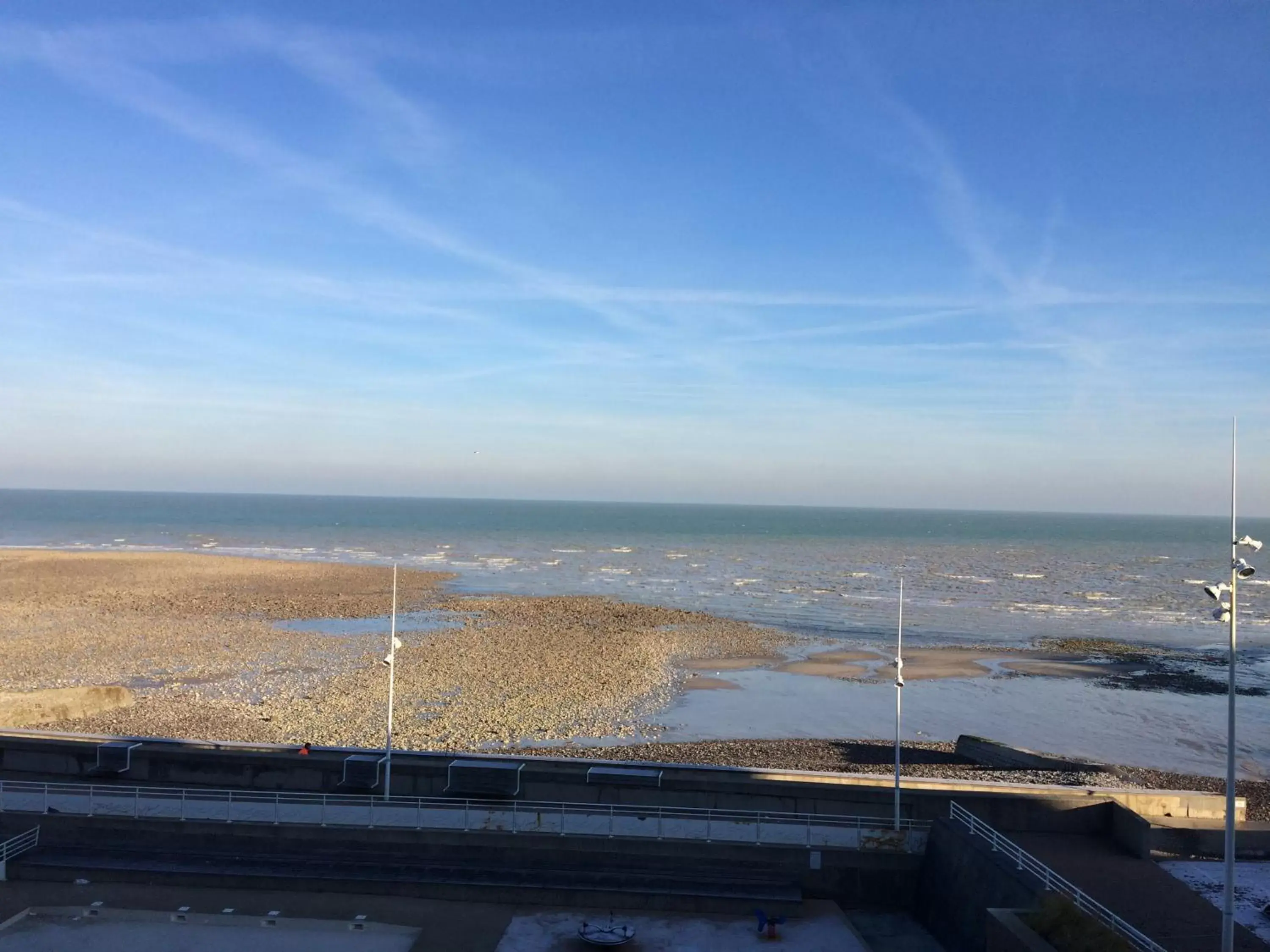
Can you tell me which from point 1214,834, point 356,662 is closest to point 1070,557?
point 356,662

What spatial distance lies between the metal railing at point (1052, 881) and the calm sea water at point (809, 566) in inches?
978

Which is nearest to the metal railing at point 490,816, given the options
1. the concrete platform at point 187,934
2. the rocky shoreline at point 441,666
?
the concrete platform at point 187,934

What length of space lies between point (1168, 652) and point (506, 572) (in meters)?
54.0

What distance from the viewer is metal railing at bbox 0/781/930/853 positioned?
17.5m

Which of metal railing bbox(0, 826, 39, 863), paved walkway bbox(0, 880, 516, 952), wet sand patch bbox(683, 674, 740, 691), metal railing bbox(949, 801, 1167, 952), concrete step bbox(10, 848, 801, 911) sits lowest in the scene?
wet sand patch bbox(683, 674, 740, 691)

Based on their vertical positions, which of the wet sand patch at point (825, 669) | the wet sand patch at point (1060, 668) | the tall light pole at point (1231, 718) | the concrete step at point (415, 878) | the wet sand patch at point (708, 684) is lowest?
the wet sand patch at point (708, 684)

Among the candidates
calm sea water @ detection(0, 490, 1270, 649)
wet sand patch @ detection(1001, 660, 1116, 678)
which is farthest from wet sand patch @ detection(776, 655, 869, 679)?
calm sea water @ detection(0, 490, 1270, 649)

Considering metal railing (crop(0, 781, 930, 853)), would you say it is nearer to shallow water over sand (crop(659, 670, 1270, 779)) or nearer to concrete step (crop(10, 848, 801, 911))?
concrete step (crop(10, 848, 801, 911))

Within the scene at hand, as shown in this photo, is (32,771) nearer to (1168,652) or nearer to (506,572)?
(1168,652)

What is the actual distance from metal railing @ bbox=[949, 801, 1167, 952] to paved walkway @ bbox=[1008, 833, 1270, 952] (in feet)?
1.14

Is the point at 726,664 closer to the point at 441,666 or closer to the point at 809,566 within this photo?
the point at 441,666

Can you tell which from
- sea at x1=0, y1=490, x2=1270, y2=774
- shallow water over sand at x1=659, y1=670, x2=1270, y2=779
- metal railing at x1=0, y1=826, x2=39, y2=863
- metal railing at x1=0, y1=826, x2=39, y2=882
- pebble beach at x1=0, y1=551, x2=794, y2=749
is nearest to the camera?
metal railing at x1=0, y1=826, x2=39, y2=882

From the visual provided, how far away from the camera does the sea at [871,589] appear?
117 feet

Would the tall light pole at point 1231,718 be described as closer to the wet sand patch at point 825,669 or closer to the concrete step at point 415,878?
the concrete step at point 415,878
